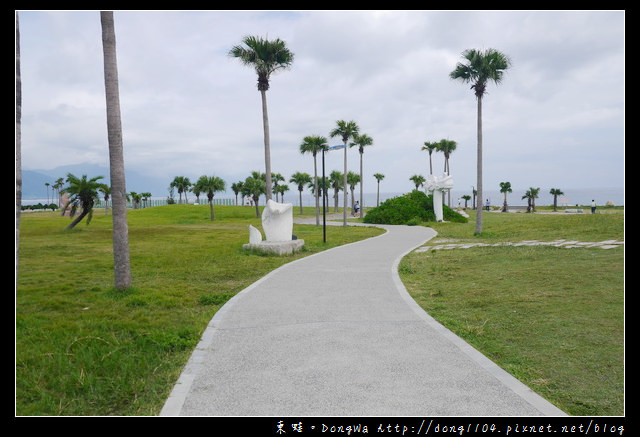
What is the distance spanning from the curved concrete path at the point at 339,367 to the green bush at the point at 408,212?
89.7ft

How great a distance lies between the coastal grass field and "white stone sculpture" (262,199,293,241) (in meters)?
2.99

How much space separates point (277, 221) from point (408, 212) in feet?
68.4

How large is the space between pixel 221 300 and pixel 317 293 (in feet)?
5.96

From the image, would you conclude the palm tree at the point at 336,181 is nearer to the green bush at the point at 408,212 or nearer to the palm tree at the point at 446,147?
the palm tree at the point at 446,147

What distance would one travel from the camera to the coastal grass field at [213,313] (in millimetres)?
4230

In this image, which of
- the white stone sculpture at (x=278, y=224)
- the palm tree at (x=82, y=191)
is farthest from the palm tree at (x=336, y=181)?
the white stone sculpture at (x=278, y=224)

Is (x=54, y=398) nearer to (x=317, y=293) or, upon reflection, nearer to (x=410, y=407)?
(x=410, y=407)

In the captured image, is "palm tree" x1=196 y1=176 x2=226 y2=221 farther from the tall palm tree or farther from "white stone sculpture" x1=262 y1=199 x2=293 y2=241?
the tall palm tree

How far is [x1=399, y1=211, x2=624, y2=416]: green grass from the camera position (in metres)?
4.32

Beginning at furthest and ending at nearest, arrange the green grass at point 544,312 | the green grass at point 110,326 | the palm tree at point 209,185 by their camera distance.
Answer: the palm tree at point 209,185
the green grass at point 544,312
the green grass at point 110,326

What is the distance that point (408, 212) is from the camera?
35.5 metres

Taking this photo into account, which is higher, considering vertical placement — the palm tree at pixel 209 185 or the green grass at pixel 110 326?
the palm tree at pixel 209 185

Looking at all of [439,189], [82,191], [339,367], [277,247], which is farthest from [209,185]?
[339,367]

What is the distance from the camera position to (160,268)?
1261cm
